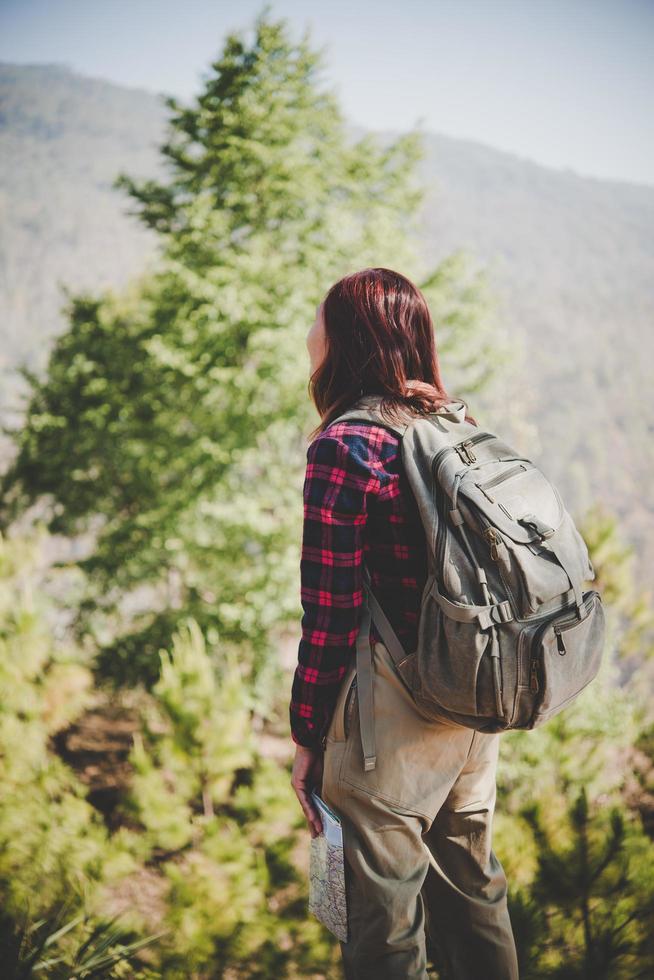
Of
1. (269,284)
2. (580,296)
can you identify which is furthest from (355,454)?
(580,296)

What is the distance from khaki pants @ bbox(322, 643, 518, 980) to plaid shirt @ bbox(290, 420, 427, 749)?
61 mm

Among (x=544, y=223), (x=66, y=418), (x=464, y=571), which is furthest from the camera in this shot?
(x=544, y=223)

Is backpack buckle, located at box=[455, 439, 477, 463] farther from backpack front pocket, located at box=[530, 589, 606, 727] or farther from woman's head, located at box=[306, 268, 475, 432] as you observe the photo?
backpack front pocket, located at box=[530, 589, 606, 727]

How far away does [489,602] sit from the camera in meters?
0.92

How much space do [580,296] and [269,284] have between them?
114 m

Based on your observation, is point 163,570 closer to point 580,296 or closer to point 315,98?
point 315,98

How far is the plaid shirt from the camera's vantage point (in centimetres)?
100

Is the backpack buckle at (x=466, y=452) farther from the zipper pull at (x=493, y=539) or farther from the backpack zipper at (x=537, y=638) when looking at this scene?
the backpack zipper at (x=537, y=638)

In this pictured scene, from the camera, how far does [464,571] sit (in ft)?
3.08

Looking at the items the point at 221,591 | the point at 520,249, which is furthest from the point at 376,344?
the point at 520,249

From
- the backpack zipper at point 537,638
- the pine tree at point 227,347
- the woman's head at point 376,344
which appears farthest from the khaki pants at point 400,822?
the pine tree at point 227,347

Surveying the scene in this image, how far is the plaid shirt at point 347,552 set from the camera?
100 cm

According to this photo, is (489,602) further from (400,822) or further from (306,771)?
(306,771)

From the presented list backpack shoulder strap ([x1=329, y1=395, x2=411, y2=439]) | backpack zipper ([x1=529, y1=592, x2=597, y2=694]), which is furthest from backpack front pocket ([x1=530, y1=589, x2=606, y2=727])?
backpack shoulder strap ([x1=329, y1=395, x2=411, y2=439])
